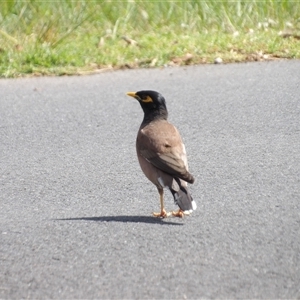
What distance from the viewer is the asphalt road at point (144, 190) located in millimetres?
4930

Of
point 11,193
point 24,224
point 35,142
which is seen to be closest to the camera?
point 24,224

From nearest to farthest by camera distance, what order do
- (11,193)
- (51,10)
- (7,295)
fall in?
(7,295) → (11,193) → (51,10)

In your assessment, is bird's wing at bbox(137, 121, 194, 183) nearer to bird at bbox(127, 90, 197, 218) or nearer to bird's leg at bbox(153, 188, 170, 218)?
bird at bbox(127, 90, 197, 218)

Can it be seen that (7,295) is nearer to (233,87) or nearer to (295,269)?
(295,269)

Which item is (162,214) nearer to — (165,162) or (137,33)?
(165,162)

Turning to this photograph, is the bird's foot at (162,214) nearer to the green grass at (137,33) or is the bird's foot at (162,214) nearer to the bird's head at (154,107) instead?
the bird's head at (154,107)

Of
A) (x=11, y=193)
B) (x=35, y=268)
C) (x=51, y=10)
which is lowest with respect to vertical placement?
(x=51, y=10)

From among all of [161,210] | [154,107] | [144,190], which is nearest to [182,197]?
[161,210]

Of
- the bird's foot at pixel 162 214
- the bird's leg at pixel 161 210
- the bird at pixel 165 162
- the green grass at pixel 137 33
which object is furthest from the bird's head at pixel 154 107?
the green grass at pixel 137 33

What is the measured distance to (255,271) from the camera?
4961mm

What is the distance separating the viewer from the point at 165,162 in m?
5.83

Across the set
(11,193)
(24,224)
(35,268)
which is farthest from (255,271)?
(11,193)

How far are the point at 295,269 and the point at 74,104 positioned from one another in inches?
169

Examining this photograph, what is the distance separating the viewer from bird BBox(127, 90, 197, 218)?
568 cm
